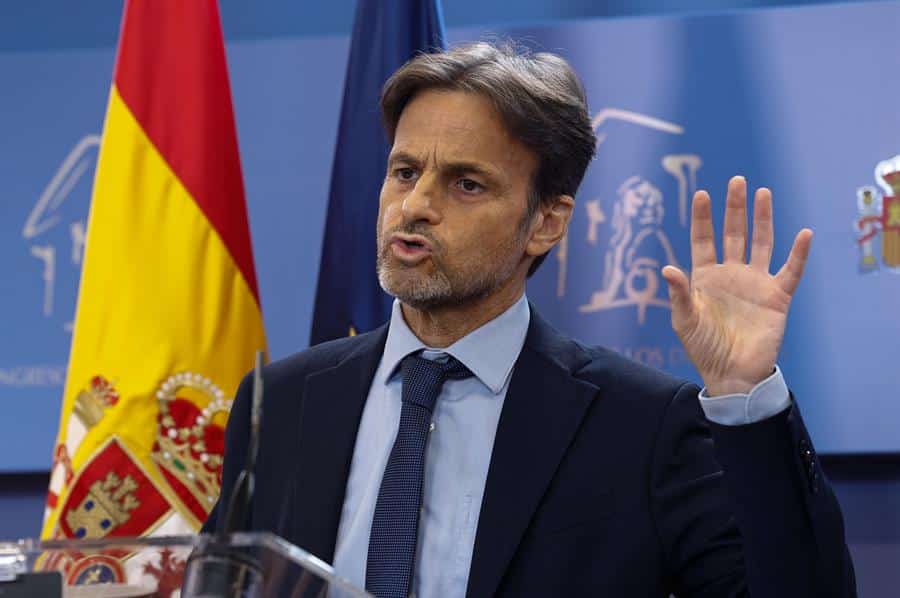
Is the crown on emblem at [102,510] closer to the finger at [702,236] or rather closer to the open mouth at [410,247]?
the open mouth at [410,247]

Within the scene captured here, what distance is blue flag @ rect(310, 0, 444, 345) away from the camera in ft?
8.53

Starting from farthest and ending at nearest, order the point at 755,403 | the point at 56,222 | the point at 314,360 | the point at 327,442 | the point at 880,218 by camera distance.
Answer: the point at 56,222, the point at 880,218, the point at 314,360, the point at 327,442, the point at 755,403

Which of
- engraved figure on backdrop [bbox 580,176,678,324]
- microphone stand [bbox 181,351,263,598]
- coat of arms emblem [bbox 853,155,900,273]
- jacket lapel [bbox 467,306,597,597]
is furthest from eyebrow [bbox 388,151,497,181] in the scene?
coat of arms emblem [bbox 853,155,900,273]

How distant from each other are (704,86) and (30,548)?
238 centimetres

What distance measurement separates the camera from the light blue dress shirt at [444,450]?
5.42 feet

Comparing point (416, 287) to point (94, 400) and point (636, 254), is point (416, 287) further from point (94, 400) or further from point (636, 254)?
point (636, 254)

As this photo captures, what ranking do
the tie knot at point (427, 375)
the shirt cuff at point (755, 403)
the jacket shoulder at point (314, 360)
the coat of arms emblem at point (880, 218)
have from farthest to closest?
the coat of arms emblem at point (880, 218) → the jacket shoulder at point (314, 360) → the tie knot at point (427, 375) → the shirt cuff at point (755, 403)

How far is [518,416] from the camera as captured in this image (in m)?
→ 1.73

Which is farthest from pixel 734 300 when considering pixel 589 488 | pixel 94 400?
pixel 94 400

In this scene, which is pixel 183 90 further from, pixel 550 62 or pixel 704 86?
pixel 704 86

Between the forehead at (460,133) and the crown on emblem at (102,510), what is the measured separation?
2.98 ft

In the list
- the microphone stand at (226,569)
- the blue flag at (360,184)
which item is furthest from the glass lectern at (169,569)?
the blue flag at (360,184)

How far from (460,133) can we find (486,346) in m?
0.30

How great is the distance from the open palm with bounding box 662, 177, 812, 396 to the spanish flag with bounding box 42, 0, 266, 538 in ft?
3.92
